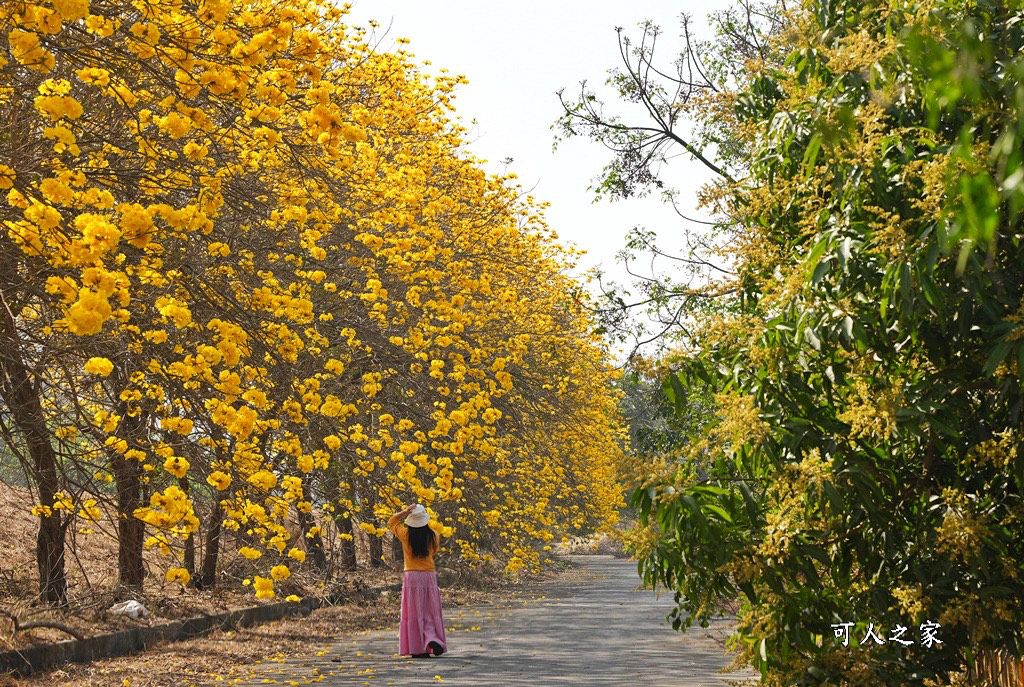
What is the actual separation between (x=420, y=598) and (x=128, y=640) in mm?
2870

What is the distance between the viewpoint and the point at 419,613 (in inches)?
480

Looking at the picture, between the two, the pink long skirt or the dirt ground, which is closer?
the dirt ground

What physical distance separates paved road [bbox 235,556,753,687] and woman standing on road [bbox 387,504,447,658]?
0.18 meters

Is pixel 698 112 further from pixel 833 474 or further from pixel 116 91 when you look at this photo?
pixel 833 474

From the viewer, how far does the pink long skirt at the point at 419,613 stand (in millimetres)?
12148

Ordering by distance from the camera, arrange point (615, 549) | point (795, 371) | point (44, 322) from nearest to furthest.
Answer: point (795, 371)
point (44, 322)
point (615, 549)

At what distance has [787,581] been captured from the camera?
5.38 m

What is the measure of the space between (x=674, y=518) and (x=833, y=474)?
2.27ft

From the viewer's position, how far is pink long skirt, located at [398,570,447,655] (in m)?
12.1

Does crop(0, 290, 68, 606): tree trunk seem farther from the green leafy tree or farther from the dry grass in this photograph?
the green leafy tree

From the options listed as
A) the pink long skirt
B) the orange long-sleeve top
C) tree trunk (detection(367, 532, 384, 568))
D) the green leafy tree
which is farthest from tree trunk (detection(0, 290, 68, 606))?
tree trunk (detection(367, 532, 384, 568))

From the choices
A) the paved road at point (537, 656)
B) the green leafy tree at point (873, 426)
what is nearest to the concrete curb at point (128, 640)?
the paved road at point (537, 656)

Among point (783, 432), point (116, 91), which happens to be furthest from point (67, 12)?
point (783, 432)

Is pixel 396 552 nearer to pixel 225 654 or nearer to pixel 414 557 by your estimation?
pixel 225 654
